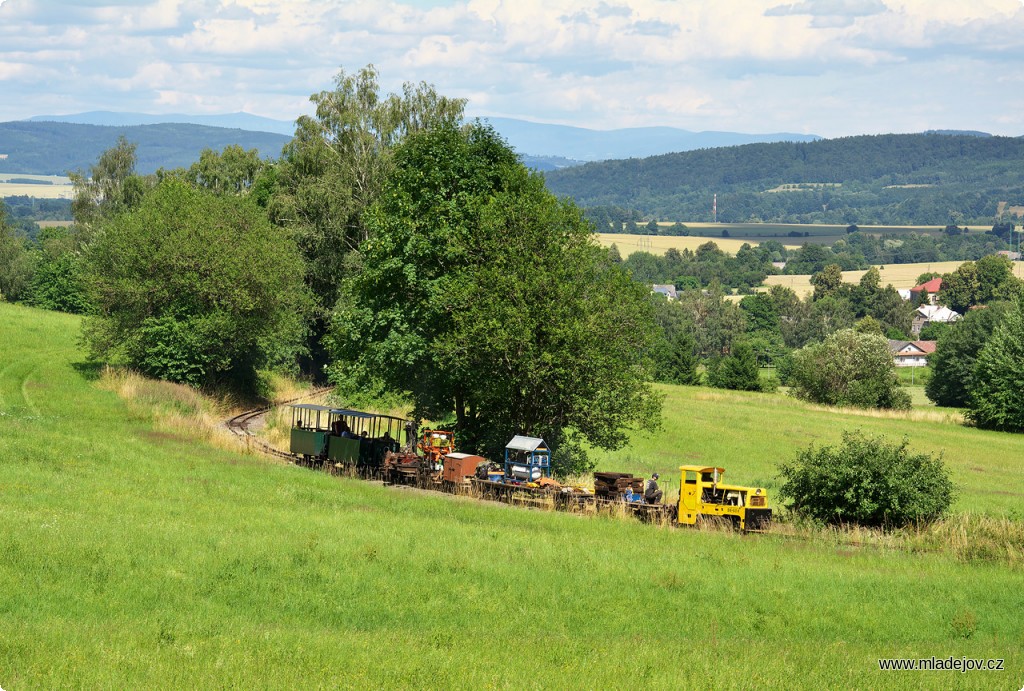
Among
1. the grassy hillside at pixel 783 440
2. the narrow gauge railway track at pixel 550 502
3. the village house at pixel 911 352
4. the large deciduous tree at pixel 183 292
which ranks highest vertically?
the large deciduous tree at pixel 183 292

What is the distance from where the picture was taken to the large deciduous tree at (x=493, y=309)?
46906 mm

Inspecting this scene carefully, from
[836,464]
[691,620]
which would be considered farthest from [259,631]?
[836,464]

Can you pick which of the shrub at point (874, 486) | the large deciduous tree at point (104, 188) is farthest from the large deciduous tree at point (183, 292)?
the large deciduous tree at point (104, 188)

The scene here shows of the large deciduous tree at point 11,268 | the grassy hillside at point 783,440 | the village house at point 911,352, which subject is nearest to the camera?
the grassy hillside at point 783,440

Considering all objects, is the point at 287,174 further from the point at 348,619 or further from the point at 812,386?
the point at 348,619

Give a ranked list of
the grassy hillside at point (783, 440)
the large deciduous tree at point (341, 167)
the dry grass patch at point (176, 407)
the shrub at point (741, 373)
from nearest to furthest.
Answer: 1. the dry grass patch at point (176, 407)
2. the grassy hillside at point (783, 440)
3. the large deciduous tree at point (341, 167)
4. the shrub at point (741, 373)

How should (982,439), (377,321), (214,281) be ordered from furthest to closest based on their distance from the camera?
(982,439), (214,281), (377,321)

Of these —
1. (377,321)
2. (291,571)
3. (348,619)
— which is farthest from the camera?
(377,321)

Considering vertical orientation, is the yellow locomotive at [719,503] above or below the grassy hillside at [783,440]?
above

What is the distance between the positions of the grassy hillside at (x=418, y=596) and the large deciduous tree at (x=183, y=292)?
29723 millimetres

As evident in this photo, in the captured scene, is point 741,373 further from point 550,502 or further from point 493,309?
point 550,502

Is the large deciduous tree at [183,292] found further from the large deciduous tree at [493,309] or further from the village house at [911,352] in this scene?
the village house at [911,352]

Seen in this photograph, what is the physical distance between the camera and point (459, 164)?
52.4 meters

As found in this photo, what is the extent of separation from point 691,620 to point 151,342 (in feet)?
176
